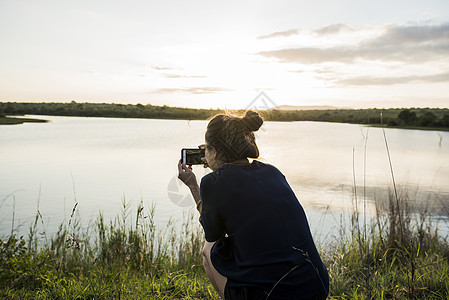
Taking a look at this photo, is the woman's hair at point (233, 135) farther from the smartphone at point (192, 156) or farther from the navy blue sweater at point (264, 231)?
the smartphone at point (192, 156)

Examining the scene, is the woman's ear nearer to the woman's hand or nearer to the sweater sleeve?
the sweater sleeve

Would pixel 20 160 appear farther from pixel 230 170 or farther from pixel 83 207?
pixel 230 170

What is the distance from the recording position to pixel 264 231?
58.6 inches

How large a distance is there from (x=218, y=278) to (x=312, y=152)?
40.3ft

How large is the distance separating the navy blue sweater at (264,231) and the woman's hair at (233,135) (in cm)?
11

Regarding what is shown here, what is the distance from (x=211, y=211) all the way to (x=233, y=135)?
0.37 meters

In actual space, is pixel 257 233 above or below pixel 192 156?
below

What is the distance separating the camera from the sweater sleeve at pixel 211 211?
158 cm

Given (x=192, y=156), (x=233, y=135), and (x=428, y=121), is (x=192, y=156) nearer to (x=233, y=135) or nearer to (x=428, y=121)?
(x=233, y=135)

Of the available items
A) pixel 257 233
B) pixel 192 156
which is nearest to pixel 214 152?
pixel 257 233

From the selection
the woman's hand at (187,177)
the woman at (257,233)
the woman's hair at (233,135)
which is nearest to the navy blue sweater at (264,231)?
the woman at (257,233)

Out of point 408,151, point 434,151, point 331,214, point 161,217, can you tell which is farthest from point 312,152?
point 161,217

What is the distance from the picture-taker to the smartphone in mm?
2355

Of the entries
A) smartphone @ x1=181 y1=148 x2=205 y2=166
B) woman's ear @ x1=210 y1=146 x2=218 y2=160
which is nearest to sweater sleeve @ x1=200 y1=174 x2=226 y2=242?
woman's ear @ x1=210 y1=146 x2=218 y2=160
